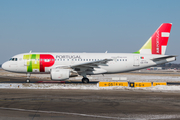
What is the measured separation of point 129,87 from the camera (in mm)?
21234

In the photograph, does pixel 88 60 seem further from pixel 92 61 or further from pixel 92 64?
pixel 92 64

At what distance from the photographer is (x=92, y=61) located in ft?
86.3

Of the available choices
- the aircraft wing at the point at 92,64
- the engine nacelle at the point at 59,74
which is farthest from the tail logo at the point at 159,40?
the engine nacelle at the point at 59,74

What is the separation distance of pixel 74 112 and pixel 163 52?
74.4 feet

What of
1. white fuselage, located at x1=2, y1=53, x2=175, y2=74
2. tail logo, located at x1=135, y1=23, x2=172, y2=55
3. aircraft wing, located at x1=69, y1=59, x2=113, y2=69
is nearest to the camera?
aircraft wing, located at x1=69, y1=59, x2=113, y2=69

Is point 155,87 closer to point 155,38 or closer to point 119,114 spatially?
point 155,38

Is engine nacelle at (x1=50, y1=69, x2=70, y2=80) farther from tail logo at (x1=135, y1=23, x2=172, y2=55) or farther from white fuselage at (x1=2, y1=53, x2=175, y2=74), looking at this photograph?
tail logo at (x1=135, y1=23, x2=172, y2=55)

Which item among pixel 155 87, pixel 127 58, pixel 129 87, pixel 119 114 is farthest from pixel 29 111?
pixel 127 58

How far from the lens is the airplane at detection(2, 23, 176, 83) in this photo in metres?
26.4

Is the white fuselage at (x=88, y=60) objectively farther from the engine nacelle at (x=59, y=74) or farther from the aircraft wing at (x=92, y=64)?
the engine nacelle at (x=59, y=74)

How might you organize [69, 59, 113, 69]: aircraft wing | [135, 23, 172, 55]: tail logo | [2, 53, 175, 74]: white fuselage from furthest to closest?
[135, 23, 172, 55]: tail logo < [2, 53, 175, 74]: white fuselage < [69, 59, 113, 69]: aircraft wing

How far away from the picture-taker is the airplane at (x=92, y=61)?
2635 cm

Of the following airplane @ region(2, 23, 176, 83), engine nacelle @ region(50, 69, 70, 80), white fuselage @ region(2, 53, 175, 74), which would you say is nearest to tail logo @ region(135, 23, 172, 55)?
airplane @ region(2, 23, 176, 83)

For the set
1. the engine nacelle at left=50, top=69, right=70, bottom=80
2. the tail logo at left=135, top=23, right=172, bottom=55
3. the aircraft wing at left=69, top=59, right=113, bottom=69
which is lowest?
the engine nacelle at left=50, top=69, right=70, bottom=80
